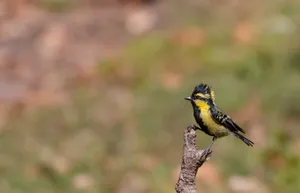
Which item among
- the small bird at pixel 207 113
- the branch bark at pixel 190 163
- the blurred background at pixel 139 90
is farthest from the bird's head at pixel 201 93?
the blurred background at pixel 139 90

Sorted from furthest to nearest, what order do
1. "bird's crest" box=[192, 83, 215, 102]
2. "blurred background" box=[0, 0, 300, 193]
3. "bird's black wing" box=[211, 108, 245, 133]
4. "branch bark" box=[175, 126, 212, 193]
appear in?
"blurred background" box=[0, 0, 300, 193]
"bird's black wing" box=[211, 108, 245, 133]
"bird's crest" box=[192, 83, 215, 102]
"branch bark" box=[175, 126, 212, 193]

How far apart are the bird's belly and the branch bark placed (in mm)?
92

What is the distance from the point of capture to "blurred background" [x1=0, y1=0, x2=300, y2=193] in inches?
325

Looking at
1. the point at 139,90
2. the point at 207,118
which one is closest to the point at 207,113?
the point at 207,118

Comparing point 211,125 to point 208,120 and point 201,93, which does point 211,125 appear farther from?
point 201,93

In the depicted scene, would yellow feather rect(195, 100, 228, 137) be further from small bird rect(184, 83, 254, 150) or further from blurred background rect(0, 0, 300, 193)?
blurred background rect(0, 0, 300, 193)

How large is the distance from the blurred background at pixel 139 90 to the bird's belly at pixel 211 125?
4.67 metres

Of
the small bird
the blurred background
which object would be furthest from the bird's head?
the blurred background

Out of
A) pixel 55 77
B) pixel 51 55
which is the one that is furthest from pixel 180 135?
pixel 51 55

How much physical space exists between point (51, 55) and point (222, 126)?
9.02 m

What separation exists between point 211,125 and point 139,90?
712 centimetres

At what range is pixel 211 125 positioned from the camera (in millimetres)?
3176

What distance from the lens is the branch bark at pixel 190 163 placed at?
9.45ft

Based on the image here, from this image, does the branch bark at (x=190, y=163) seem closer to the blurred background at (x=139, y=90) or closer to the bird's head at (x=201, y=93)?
the bird's head at (x=201, y=93)
